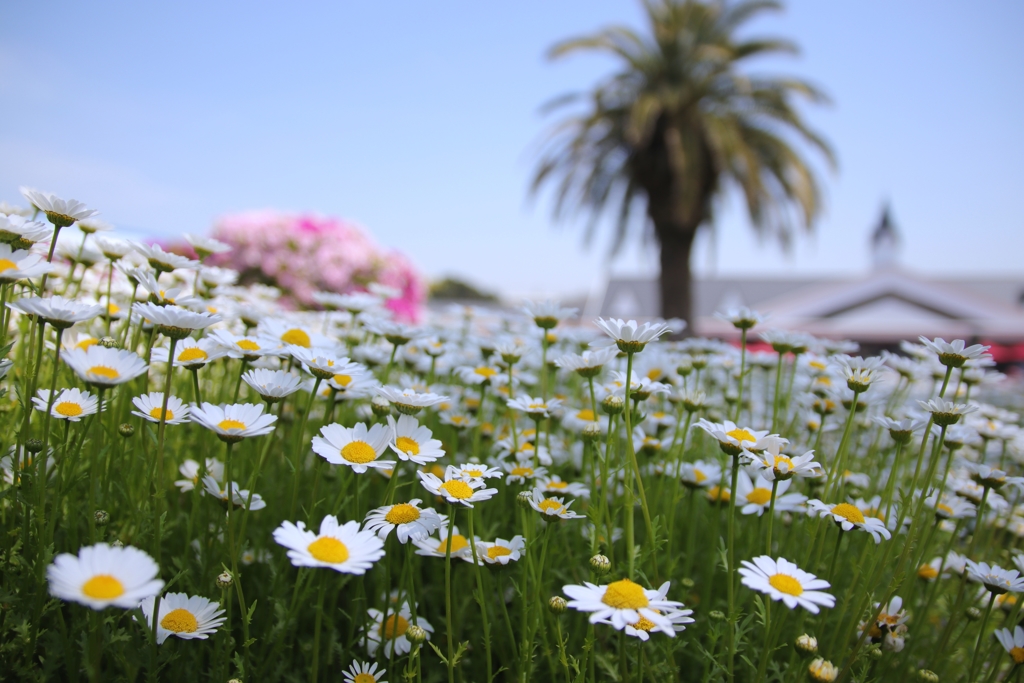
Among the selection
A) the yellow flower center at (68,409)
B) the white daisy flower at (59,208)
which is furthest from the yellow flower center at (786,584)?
the white daisy flower at (59,208)

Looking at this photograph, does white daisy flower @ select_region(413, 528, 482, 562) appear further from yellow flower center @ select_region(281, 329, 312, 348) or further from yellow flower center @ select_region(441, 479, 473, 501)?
yellow flower center @ select_region(281, 329, 312, 348)

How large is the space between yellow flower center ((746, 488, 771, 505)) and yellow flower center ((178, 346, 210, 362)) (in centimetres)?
131

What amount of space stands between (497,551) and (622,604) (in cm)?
35

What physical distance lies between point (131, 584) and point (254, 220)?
607 centimetres

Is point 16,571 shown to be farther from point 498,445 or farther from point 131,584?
point 498,445

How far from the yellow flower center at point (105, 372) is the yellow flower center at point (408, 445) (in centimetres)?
46

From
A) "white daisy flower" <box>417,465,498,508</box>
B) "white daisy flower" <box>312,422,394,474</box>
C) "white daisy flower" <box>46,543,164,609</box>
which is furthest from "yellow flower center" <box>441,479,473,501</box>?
"white daisy flower" <box>46,543,164,609</box>

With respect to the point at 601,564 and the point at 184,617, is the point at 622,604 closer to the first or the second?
the point at 601,564

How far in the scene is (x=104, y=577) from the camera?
781 mm

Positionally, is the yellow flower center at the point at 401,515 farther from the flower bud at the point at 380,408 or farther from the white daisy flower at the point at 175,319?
the white daisy flower at the point at 175,319

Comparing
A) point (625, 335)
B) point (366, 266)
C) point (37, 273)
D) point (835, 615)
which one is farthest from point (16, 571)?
point (366, 266)

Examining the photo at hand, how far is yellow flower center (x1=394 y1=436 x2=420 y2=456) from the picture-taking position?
45.7 inches

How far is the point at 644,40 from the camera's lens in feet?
30.6

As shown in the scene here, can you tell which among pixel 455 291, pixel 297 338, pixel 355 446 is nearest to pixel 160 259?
pixel 297 338
